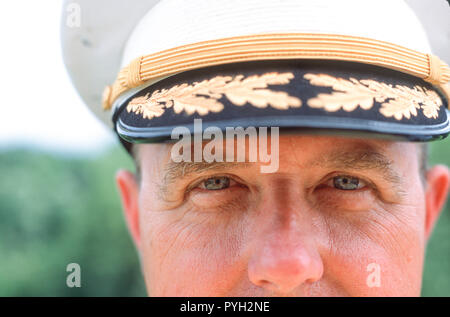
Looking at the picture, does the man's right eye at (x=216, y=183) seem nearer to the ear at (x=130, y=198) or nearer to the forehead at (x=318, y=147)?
the forehead at (x=318, y=147)

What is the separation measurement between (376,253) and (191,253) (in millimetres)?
551

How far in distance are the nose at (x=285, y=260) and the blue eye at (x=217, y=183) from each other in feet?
0.74

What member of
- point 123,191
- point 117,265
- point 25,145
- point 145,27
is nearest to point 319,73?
point 145,27

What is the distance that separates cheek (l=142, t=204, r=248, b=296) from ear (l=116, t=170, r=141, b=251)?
0.33 meters

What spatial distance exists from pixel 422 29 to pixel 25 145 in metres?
6.90

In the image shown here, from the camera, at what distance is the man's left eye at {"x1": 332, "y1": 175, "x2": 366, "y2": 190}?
52.4 inches

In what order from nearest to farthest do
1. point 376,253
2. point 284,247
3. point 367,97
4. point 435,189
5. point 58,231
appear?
point 367,97 → point 284,247 → point 376,253 → point 435,189 → point 58,231

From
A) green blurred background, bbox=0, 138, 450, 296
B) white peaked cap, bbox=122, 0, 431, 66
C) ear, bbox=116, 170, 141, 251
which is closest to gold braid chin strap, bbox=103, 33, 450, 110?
white peaked cap, bbox=122, 0, 431, 66

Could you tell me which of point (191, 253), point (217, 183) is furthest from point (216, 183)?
point (191, 253)

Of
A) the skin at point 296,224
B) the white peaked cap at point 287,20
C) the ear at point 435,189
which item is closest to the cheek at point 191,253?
the skin at point 296,224

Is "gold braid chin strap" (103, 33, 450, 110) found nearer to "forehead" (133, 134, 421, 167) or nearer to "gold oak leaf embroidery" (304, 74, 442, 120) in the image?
"gold oak leaf embroidery" (304, 74, 442, 120)

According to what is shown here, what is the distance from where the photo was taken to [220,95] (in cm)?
108

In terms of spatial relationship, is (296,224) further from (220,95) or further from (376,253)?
(220,95)

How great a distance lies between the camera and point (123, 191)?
1.91m
